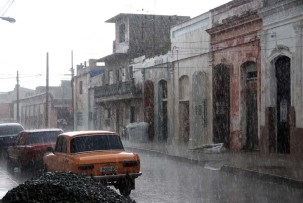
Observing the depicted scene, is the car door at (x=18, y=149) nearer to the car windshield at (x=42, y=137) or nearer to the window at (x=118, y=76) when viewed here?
the car windshield at (x=42, y=137)

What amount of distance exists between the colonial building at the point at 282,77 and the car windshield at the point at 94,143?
9.45 m

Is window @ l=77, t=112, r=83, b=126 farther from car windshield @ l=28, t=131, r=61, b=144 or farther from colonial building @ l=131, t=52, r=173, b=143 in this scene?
car windshield @ l=28, t=131, r=61, b=144

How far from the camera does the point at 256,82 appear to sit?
23.7 metres

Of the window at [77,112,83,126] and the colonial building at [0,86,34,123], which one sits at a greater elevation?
the colonial building at [0,86,34,123]

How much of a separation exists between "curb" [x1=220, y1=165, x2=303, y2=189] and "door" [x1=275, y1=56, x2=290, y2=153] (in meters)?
5.30

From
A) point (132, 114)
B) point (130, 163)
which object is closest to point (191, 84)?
point (132, 114)

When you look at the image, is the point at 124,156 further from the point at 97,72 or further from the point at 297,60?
the point at 97,72

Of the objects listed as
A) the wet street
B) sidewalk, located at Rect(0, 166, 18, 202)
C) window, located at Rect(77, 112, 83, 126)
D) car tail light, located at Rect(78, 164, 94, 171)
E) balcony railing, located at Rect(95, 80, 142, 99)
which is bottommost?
the wet street

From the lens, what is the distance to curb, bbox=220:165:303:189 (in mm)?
13288

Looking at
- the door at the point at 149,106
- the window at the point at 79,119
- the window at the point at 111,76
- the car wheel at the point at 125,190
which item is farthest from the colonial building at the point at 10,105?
the car wheel at the point at 125,190

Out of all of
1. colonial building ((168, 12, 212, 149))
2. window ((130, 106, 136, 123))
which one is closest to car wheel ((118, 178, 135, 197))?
colonial building ((168, 12, 212, 149))

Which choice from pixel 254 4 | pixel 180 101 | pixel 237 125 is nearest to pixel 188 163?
pixel 237 125

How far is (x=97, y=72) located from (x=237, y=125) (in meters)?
28.1

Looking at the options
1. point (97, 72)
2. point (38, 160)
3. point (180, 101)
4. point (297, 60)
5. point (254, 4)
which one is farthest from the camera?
point (97, 72)
